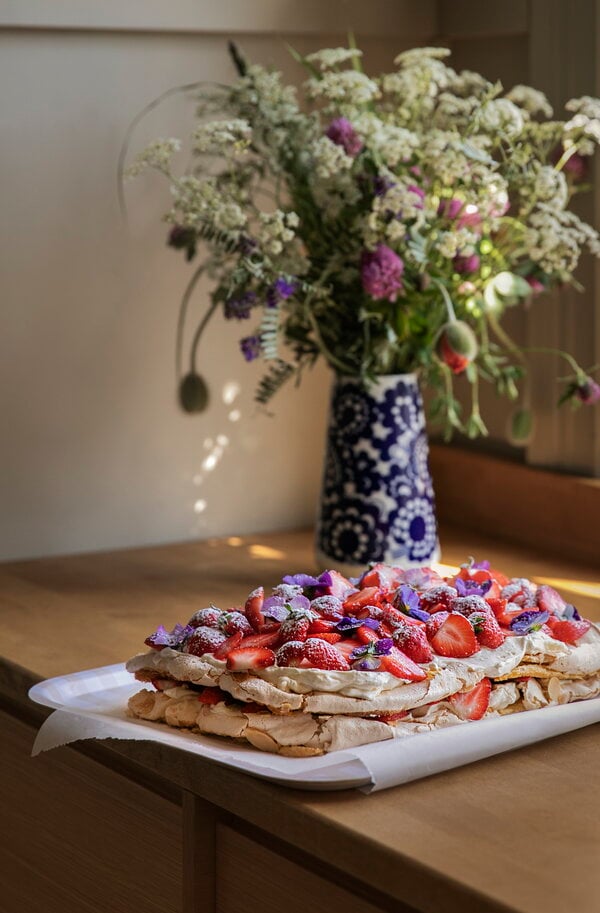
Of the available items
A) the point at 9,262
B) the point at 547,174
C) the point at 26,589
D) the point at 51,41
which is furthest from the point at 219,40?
the point at 26,589

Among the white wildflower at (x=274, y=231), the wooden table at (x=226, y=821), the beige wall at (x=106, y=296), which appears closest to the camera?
the wooden table at (x=226, y=821)

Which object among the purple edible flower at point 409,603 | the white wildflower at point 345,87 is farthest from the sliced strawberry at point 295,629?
the white wildflower at point 345,87

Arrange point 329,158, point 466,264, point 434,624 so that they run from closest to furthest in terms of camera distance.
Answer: point 434,624
point 329,158
point 466,264

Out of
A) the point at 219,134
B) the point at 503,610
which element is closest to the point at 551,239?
the point at 219,134

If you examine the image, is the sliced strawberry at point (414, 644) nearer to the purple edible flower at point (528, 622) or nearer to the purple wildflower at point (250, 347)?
the purple edible flower at point (528, 622)

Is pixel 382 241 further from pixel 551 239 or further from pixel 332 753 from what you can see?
pixel 332 753

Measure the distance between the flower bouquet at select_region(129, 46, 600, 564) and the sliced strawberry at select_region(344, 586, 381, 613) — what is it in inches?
15.9

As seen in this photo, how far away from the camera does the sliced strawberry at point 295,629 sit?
114 cm

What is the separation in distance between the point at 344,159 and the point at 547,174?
0.24m

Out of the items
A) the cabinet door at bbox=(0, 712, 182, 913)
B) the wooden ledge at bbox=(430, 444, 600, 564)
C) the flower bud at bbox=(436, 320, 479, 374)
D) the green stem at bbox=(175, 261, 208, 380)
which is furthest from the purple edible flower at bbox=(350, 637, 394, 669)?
the green stem at bbox=(175, 261, 208, 380)

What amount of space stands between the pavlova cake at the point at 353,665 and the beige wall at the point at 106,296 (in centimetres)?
69

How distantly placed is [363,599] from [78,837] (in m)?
0.38

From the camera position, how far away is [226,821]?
1.16 metres

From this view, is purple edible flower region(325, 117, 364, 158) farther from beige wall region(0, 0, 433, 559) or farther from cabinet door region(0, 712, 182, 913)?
cabinet door region(0, 712, 182, 913)
